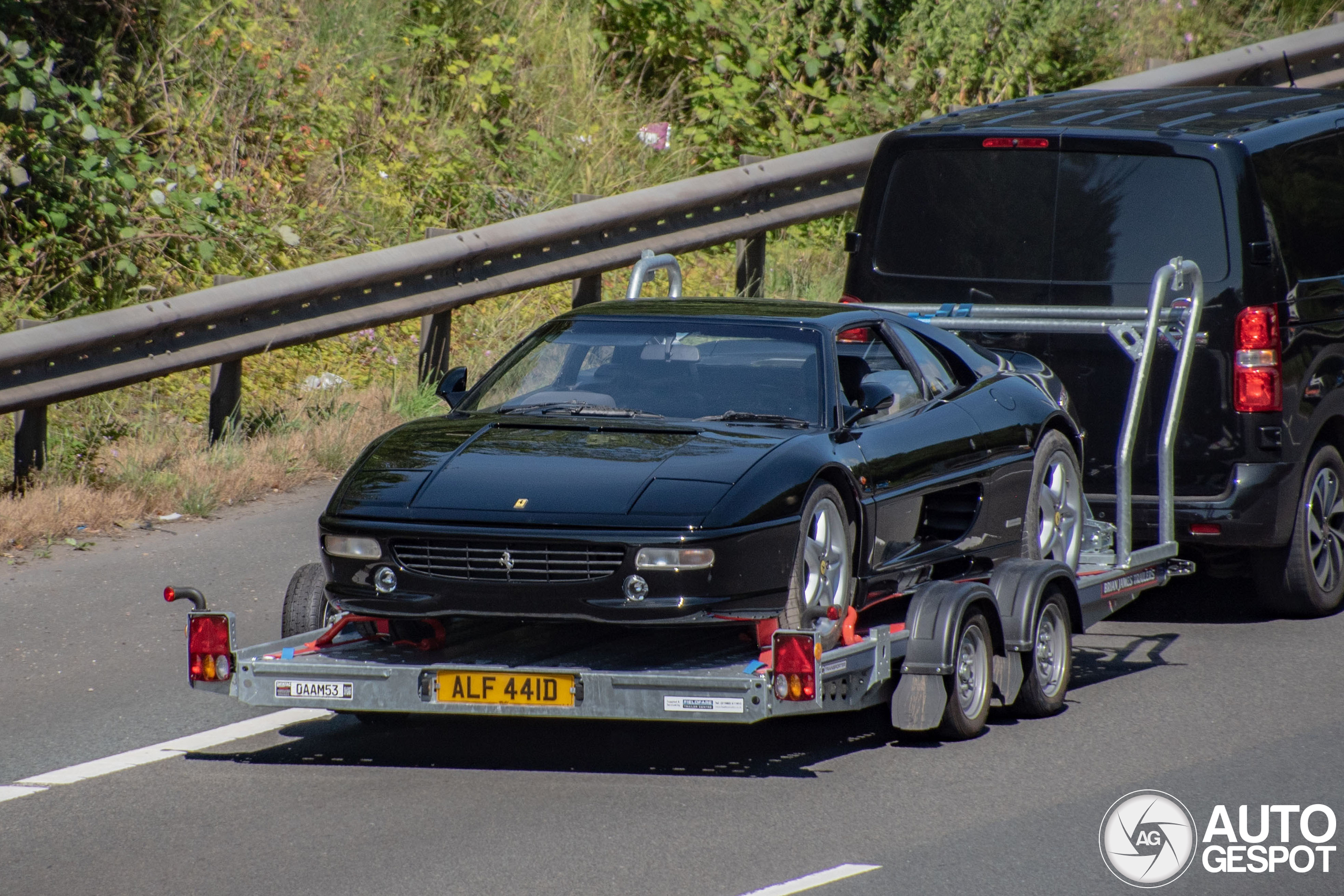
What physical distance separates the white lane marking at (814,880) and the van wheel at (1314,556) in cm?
456

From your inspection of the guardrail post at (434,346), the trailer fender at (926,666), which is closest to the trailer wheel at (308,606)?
the trailer fender at (926,666)

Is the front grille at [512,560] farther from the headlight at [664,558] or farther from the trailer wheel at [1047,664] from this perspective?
the trailer wheel at [1047,664]

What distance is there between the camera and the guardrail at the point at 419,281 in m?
10.9

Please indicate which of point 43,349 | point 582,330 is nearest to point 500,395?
point 582,330

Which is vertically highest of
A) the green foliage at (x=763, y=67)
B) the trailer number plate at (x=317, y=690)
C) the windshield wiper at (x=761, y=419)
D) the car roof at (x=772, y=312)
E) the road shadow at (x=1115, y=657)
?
the green foliage at (x=763, y=67)

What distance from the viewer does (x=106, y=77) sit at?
14789mm

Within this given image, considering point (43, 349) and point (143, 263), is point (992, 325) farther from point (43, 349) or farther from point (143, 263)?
point (143, 263)

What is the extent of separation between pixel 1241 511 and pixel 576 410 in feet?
11.2

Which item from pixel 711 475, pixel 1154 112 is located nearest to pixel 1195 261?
pixel 1154 112

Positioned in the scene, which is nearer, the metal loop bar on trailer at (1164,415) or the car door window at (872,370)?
the car door window at (872,370)

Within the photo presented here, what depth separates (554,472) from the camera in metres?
7.16

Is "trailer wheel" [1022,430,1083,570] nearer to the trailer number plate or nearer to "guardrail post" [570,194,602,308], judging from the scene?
the trailer number plate

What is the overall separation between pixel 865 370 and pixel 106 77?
8430 millimetres

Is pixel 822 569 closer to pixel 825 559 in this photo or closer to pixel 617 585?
pixel 825 559
